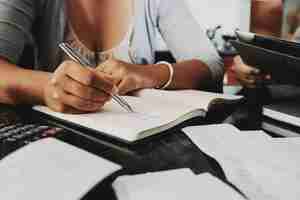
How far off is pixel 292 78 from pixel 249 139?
0.30m

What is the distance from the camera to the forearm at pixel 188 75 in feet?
2.77

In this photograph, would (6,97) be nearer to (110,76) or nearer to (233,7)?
(110,76)

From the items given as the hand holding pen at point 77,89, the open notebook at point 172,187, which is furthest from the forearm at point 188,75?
the open notebook at point 172,187

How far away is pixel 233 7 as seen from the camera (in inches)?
100.0

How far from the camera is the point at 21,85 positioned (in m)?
0.71

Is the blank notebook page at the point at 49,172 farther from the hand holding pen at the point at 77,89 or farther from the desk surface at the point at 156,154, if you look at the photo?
the hand holding pen at the point at 77,89

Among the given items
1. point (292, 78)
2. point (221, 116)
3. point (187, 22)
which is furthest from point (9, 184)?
point (187, 22)

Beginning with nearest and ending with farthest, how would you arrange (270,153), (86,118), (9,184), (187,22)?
(9,184) → (270,153) → (86,118) → (187,22)

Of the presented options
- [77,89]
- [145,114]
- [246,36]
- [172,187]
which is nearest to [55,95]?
[77,89]

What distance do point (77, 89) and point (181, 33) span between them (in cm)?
60

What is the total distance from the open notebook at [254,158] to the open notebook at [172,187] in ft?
0.11

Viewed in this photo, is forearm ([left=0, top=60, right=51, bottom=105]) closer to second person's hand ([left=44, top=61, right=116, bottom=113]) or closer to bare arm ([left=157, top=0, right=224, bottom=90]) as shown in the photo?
second person's hand ([left=44, top=61, right=116, bottom=113])

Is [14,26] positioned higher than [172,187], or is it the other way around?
[14,26]

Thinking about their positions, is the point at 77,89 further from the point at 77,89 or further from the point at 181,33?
the point at 181,33
